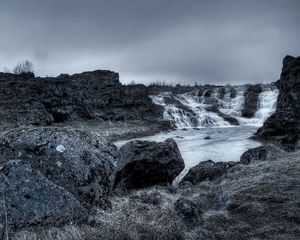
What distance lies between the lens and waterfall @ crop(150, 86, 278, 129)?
44.0 metres

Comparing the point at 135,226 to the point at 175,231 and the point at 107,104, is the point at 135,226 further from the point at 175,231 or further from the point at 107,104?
the point at 107,104

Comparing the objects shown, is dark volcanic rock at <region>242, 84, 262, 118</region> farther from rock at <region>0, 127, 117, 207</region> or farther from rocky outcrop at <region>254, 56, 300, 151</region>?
rock at <region>0, 127, 117, 207</region>

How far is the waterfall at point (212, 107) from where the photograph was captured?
44000 millimetres

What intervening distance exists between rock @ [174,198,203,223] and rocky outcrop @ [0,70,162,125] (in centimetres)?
2606

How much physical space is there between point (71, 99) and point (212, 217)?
35.4 metres

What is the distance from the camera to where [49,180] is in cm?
473

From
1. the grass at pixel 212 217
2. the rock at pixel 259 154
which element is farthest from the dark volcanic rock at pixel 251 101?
the grass at pixel 212 217

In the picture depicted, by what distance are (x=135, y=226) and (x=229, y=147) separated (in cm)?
1721

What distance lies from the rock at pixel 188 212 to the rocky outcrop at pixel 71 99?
26.1 metres

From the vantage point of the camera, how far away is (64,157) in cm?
511

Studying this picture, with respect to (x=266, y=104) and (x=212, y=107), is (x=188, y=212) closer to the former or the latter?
(x=266, y=104)

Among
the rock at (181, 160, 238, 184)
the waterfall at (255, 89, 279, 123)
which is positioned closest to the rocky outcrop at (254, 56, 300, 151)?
the rock at (181, 160, 238, 184)

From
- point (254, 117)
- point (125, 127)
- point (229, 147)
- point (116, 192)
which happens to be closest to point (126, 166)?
point (116, 192)

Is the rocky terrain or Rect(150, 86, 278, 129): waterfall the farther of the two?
Rect(150, 86, 278, 129): waterfall
